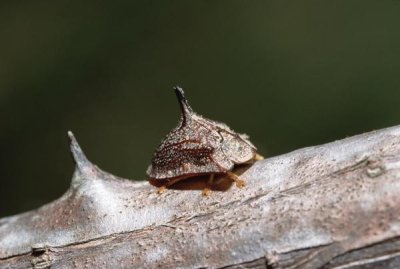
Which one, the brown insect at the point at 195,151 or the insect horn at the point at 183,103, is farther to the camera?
the insect horn at the point at 183,103

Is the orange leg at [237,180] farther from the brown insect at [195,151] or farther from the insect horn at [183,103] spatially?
the insect horn at [183,103]

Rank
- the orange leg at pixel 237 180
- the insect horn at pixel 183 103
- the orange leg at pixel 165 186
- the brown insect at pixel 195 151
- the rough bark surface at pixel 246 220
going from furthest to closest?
1. the insect horn at pixel 183 103
2. the brown insect at pixel 195 151
3. the orange leg at pixel 165 186
4. the orange leg at pixel 237 180
5. the rough bark surface at pixel 246 220

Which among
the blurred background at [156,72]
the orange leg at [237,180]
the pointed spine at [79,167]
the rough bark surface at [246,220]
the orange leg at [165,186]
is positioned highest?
the blurred background at [156,72]

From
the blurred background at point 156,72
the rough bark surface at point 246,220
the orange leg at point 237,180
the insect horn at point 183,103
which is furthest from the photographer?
the blurred background at point 156,72

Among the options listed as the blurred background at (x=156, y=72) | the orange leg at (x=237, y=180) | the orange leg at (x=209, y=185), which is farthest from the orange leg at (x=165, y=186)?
the blurred background at (x=156, y=72)

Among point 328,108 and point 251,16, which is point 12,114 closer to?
point 251,16

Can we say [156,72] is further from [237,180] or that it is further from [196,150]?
[237,180]

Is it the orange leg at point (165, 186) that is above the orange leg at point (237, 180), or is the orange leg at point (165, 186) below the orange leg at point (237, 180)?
above
